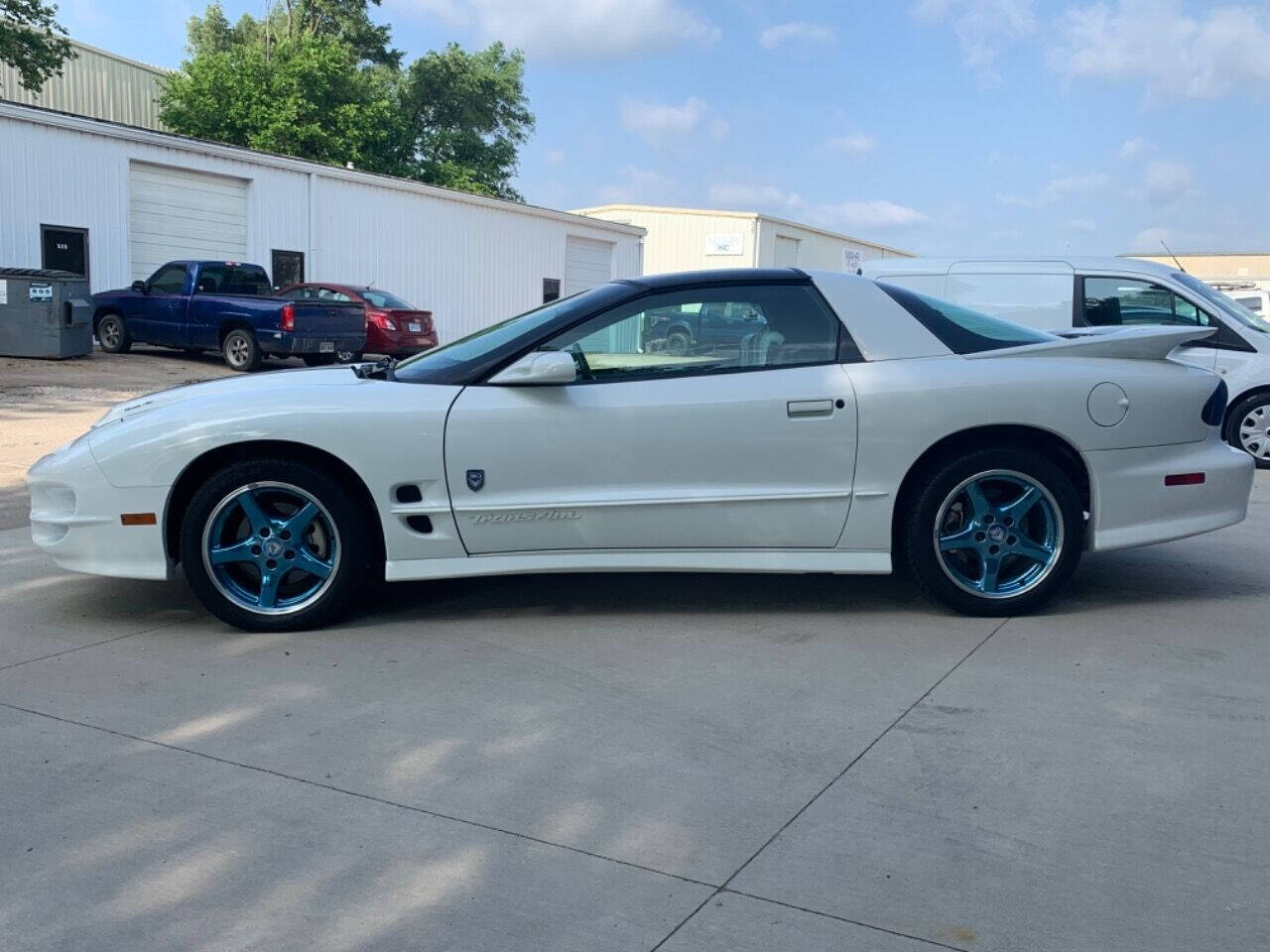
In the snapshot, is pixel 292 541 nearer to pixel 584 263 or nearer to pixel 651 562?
pixel 651 562

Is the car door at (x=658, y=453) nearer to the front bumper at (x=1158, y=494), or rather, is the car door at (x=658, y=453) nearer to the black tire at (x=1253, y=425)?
the front bumper at (x=1158, y=494)

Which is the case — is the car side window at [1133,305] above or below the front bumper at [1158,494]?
above

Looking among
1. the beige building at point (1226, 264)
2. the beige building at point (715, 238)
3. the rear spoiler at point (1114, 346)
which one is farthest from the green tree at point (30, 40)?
the beige building at point (1226, 264)

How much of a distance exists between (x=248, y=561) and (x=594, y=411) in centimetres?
147

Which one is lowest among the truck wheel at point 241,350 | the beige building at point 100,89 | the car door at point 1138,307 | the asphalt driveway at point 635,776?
the asphalt driveway at point 635,776

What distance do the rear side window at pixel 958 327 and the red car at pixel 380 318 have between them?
15085 mm

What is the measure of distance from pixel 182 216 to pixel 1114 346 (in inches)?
779

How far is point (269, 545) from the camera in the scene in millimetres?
4703

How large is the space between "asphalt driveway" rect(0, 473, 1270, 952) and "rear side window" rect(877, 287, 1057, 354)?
1.16 metres

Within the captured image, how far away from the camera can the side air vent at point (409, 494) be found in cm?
470

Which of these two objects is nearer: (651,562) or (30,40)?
(651,562)

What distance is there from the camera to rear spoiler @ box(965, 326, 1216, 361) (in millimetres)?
5047

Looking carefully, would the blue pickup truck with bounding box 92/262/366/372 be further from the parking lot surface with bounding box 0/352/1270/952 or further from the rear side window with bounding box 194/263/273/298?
the parking lot surface with bounding box 0/352/1270/952

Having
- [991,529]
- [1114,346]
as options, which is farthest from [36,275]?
[1114,346]
